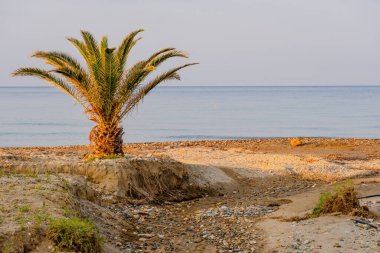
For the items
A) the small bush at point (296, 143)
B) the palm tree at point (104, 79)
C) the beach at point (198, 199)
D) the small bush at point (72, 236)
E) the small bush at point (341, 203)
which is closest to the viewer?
the small bush at point (72, 236)

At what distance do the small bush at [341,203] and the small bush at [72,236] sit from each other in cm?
611

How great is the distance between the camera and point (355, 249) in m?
10.4

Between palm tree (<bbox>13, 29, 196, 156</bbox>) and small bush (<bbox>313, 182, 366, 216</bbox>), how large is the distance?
6.97 meters

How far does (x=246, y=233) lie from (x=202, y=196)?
17.3 feet

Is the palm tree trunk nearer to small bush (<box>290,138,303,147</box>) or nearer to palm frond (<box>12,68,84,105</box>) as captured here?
palm frond (<box>12,68,84,105</box>)

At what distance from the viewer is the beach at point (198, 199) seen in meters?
10.8

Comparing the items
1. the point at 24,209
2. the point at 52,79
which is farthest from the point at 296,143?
the point at 24,209

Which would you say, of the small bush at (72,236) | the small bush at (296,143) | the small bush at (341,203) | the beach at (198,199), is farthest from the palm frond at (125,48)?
the small bush at (296,143)

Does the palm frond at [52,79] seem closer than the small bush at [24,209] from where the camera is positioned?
No

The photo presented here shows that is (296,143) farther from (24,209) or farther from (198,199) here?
(24,209)

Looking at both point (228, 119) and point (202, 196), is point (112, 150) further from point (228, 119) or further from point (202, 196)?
point (228, 119)

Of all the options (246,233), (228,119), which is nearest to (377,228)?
(246,233)

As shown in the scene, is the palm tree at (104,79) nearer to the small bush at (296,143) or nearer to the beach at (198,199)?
the beach at (198,199)

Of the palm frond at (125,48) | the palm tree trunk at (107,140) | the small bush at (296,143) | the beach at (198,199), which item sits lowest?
the beach at (198,199)
